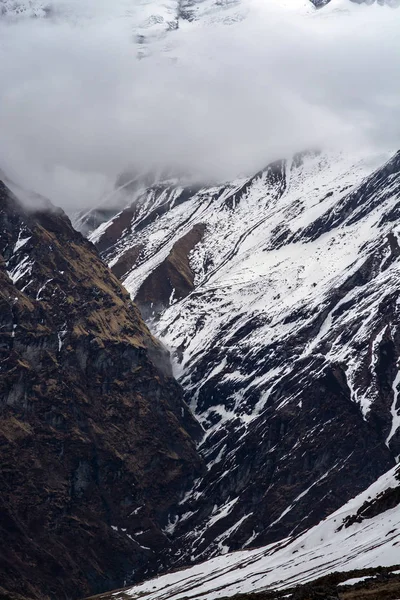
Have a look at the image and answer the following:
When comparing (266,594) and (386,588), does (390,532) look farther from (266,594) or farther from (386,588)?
(386,588)

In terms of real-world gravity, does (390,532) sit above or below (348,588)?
below

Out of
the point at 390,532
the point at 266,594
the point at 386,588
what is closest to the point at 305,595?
the point at 386,588

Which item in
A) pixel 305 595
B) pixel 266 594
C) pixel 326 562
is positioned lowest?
pixel 326 562

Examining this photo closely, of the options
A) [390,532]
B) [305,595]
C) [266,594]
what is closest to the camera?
[305,595]

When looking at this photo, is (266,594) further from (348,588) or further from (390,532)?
(390,532)

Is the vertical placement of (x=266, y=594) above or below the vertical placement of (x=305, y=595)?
below

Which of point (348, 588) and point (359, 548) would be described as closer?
point (348, 588)

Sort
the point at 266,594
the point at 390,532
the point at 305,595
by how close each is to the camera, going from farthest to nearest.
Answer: the point at 390,532, the point at 266,594, the point at 305,595

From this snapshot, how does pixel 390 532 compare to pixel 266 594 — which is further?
pixel 390 532

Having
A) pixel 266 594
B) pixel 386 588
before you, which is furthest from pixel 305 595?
pixel 266 594
